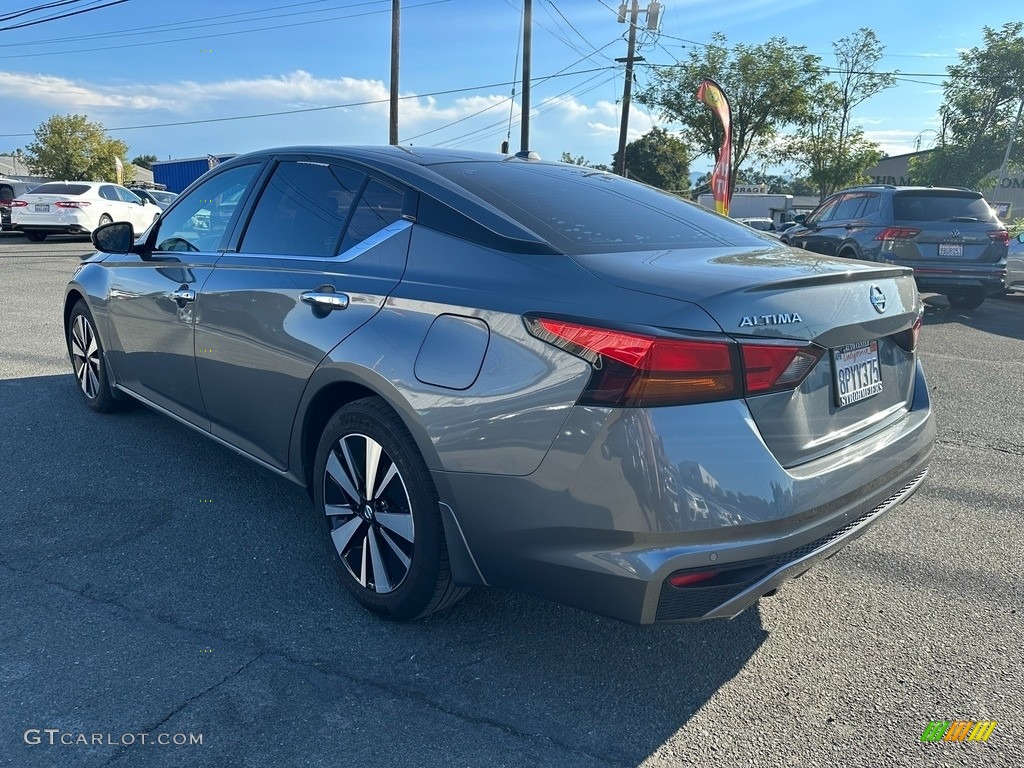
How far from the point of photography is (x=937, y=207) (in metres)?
10.0

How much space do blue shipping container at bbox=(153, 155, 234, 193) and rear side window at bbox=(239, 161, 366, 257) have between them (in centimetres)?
4038

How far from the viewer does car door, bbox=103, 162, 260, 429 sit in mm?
3713

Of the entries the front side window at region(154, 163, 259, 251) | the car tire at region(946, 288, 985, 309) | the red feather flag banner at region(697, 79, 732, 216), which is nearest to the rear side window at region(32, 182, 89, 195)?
the red feather flag banner at region(697, 79, 732, 216)

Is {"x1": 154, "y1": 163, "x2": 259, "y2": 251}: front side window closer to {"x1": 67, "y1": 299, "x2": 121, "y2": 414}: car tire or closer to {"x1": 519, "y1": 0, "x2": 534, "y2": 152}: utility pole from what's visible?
{"x1": 67, "y1": 299, "x2": 121, "y2": 414}: car tire

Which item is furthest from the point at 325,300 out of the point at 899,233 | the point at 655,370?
the point at 899,233

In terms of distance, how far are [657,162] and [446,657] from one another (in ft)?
181

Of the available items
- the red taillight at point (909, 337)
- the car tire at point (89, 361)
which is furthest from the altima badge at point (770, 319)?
the car tire at point (89, 361)

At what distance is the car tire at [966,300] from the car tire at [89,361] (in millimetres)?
10091

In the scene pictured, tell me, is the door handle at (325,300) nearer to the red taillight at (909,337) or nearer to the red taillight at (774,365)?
the red taillight at (774,365)

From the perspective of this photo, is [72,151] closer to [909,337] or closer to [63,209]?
[63,209]

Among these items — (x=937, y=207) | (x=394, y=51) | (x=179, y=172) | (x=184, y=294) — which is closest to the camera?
(x=184, y=294)

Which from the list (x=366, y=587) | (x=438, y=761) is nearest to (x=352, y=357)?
(x=366, y=587)

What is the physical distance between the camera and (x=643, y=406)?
1.99 metres

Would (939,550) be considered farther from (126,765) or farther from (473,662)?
(126,765)
